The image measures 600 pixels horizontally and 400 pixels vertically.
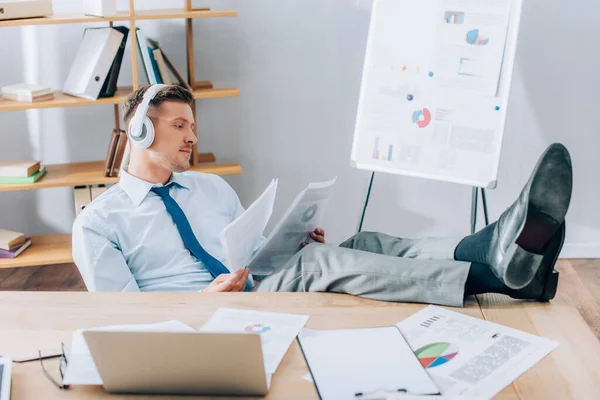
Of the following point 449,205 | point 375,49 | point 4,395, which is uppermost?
point 375,49

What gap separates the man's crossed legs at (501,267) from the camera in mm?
1575

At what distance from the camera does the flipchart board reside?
2926mm

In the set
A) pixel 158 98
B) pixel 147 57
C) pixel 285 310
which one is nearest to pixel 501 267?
pixel 285 310

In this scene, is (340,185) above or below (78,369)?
below

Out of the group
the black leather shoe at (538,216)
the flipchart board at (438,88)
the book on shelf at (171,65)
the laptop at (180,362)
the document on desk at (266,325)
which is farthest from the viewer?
the book on shelf at (171,65)

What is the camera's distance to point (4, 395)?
1188mm

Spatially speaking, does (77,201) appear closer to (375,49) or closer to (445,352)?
(375,49)

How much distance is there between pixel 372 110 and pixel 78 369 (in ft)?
6.62

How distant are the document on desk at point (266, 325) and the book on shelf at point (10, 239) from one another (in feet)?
6.57

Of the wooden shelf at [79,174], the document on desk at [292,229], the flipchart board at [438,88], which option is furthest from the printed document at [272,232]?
the wooden shelf at [79,174]

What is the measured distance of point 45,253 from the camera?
3.25 metres

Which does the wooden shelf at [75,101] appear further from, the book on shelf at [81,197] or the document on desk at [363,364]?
the document on desk at [363,364]

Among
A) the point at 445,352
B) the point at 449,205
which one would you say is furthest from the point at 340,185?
the point at 445,352

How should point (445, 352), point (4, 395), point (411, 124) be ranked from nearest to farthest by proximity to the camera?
point (4, 395)
point (445, 352)
point (411, 124)
